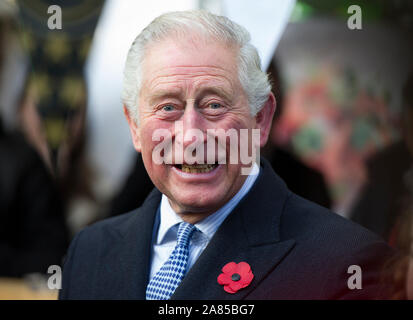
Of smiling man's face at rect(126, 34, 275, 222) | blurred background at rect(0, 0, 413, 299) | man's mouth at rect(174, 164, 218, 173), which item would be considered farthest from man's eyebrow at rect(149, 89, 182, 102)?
blurred background at rect(0, 0, 413, 299)

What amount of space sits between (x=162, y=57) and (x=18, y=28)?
3.01 ft

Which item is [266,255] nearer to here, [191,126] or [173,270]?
[173,270]

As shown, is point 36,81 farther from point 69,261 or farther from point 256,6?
point 256,6

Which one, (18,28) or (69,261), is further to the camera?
(18,28)

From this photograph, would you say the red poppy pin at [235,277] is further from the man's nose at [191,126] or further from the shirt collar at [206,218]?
the man's nose at [191,126]

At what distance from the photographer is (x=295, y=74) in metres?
1.67

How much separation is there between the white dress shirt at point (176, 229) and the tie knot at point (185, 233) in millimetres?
13

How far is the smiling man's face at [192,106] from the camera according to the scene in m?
1.26

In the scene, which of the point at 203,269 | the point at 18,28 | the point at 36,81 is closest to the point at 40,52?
the point at 36,81

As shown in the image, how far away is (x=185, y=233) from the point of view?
1358 millimetres

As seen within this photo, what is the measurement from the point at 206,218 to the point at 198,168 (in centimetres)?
15

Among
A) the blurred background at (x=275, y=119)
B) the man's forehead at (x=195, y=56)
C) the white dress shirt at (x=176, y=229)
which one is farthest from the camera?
the blurred background at (x=275, y=119)

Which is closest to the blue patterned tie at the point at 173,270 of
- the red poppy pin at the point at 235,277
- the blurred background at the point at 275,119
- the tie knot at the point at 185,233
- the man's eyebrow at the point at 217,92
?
the tie knot at the point at 185,233

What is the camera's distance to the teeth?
4.23 ft
